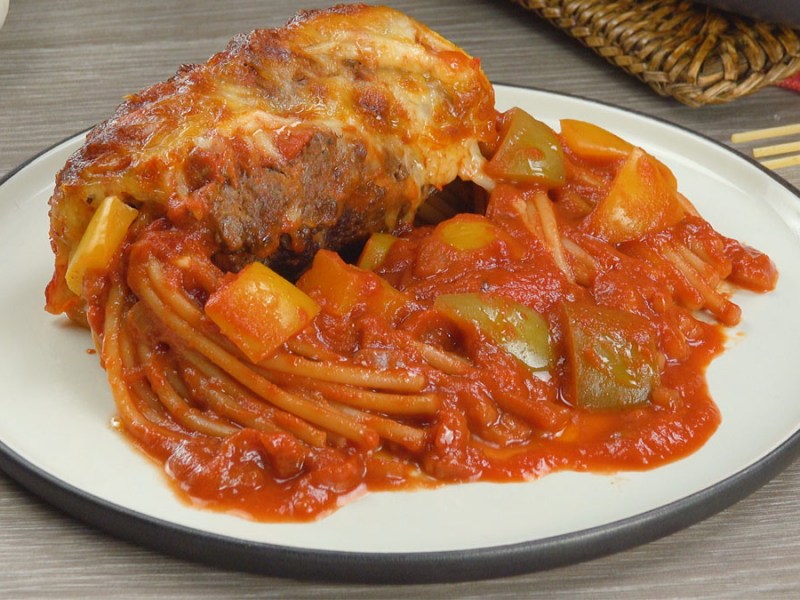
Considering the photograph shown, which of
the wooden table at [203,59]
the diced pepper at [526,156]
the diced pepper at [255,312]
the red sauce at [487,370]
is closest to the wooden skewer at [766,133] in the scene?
the wooden table at [203,59]

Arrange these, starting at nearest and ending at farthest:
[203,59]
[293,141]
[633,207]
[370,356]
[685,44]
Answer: [370,356] < [293,141] < [633,207] < [685,44] < [203,59]

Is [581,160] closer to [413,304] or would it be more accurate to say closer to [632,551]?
[413,304]

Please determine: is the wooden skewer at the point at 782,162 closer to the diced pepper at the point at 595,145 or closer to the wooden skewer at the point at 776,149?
the wooden skewer at the point at 776,149

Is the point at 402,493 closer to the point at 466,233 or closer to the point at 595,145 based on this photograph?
the point at 466,233

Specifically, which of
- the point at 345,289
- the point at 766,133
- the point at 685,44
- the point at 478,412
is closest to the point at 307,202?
the point at 345,289

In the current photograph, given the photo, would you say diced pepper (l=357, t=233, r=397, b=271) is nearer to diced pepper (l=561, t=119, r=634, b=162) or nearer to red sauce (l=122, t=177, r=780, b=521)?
red sauce (l=122, t=177, r=780, b=521)
